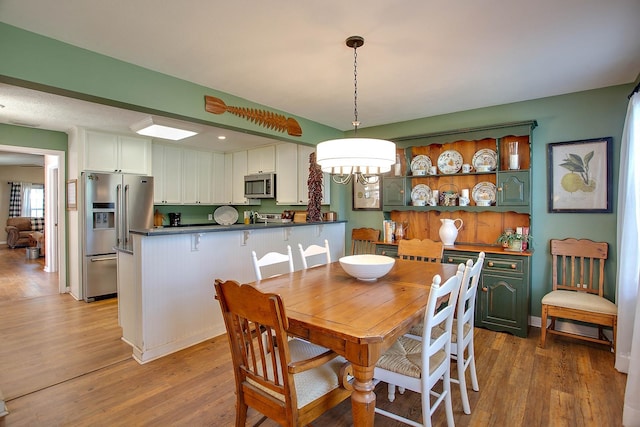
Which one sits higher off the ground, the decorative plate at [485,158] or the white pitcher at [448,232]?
the decorative plate at [485,158]

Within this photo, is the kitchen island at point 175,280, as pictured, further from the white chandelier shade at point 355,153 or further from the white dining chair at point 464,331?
the white dining chair at point 464,331

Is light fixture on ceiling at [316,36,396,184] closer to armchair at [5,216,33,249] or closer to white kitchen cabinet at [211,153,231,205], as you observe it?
white kitchen cabinet at [211,153,231,205]

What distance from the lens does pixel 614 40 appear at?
2.19 m

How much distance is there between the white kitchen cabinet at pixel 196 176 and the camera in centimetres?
580

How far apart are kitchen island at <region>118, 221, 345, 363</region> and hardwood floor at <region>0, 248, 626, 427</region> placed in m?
0.16

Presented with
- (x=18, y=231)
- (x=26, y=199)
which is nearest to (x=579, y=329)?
(x=18, y=231)

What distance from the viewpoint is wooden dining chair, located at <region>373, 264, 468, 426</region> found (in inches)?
61.4

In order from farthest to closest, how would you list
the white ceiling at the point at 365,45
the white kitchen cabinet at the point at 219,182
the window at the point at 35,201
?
the window at the point at 35,201 < the white kitchen cabinet at the point at 219,182 < the white ceiling at the point at 365,45

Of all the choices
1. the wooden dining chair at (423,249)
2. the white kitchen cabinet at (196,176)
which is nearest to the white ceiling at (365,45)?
the wooden dining chair at (423,249)

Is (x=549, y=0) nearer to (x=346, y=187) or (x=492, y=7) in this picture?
(x=492, y=7)

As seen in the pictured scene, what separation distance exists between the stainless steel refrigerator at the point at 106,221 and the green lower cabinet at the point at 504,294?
4388mm

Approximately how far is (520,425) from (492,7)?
7.88 feet

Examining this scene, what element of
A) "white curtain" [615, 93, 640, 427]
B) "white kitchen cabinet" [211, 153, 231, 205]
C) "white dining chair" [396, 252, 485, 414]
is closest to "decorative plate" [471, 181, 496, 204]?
"white curtain" [615, 93, 640, 427]

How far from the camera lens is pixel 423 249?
3.17m
